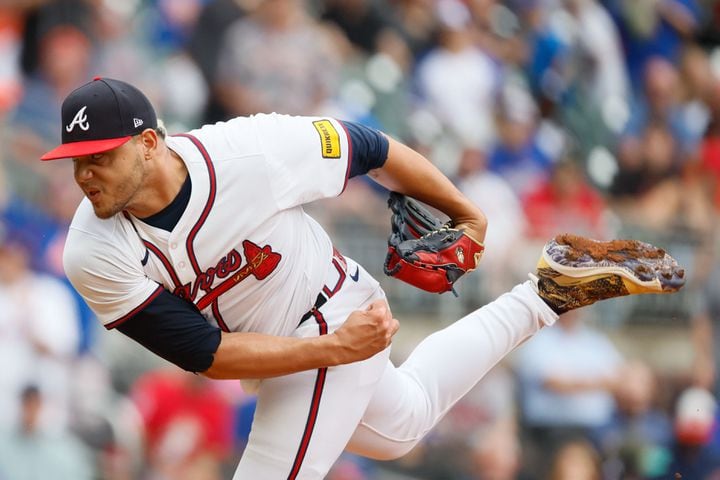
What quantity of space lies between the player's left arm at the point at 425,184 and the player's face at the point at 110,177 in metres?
0.89

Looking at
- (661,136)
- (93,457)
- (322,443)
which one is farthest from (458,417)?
(322,443)

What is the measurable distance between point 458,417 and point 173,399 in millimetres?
1798

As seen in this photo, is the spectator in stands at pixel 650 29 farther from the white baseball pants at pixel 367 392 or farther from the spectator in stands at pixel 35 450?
the white baseball pants at pixel 367 392

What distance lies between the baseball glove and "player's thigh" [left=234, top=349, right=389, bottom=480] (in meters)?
0.34

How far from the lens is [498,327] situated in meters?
3.93

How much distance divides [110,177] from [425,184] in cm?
110

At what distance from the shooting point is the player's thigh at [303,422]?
360 centimetres

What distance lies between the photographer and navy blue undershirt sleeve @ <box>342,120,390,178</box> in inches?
145

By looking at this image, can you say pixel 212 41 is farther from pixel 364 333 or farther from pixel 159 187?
pixel 364 333

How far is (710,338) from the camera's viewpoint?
7688 mm

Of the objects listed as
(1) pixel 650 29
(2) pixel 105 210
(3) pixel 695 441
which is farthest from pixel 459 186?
(2) pixel 105 210

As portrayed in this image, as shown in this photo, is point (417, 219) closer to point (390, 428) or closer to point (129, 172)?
point (390, 428)

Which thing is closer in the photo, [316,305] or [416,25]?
[316,305]

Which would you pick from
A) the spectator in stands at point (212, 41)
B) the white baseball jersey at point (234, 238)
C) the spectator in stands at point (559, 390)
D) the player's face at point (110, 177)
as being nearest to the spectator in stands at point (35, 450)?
the spectator in stands at point (212, 41)
